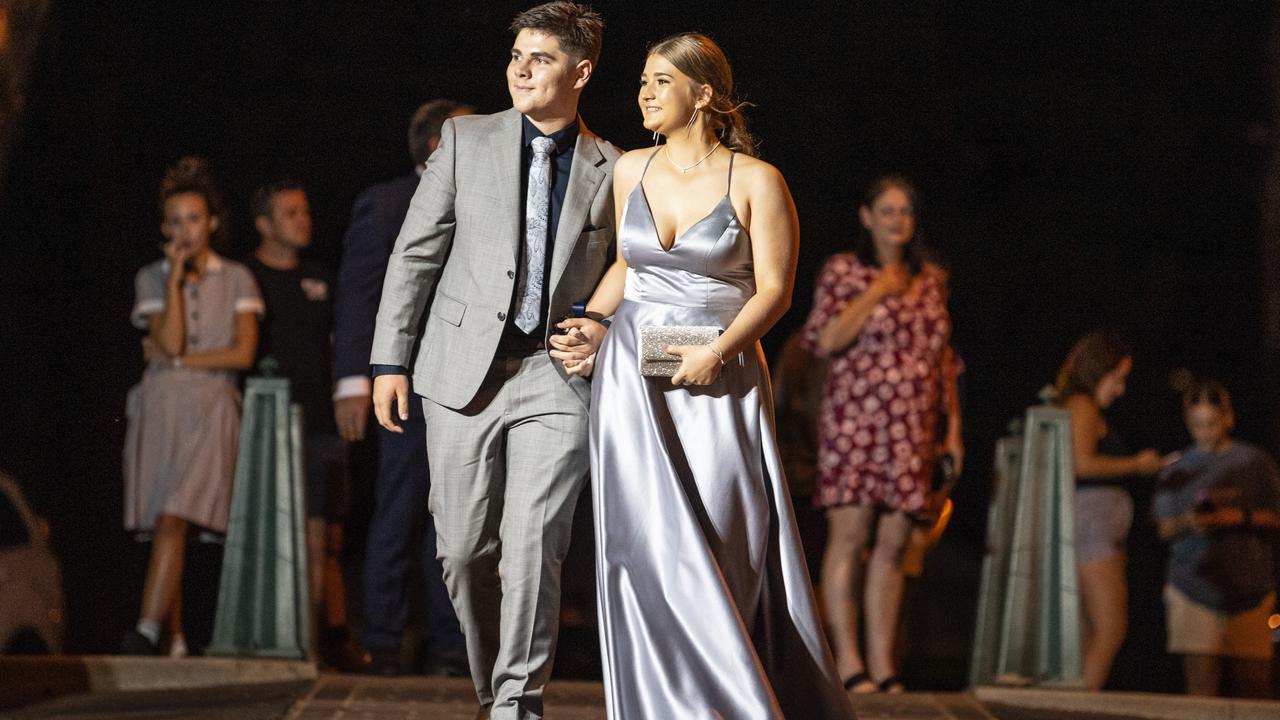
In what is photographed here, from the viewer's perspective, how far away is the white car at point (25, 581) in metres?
5.20

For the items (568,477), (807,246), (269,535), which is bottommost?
(269,535)

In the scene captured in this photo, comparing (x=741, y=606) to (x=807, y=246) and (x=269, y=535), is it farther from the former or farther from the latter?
(x=807, y=246)

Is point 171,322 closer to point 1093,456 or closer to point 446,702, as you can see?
point 446,702

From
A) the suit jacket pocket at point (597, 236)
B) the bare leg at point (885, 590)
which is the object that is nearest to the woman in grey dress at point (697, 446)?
the suit jacket pocket at point (597, 236)

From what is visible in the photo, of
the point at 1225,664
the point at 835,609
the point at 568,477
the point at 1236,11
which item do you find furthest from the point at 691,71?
the point at 1236,11

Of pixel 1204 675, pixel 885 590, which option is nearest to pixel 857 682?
pixel 885 590

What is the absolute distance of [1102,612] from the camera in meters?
5.57

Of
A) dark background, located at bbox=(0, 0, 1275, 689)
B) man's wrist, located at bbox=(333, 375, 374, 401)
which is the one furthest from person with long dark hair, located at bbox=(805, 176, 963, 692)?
man's wrist, located at bbox=(333, 375, 374, 401)

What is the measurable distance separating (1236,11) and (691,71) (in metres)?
3.82

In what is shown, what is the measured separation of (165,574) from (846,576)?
2.21m

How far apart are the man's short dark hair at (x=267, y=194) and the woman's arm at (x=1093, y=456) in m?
2.78

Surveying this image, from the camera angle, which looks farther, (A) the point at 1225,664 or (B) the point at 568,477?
(A) the point at 1225,664

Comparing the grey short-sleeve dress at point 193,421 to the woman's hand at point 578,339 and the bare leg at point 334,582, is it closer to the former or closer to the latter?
the bare leg at point 334,582

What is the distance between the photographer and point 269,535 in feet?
17.4
